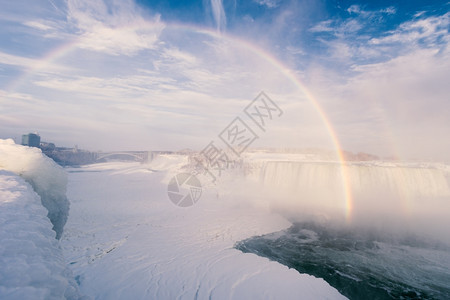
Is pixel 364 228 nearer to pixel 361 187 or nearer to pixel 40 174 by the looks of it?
pixel 361 187

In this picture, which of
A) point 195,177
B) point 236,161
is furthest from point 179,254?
point 236,161

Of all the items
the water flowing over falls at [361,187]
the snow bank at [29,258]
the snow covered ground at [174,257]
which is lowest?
the snow covered ground at [174,257]

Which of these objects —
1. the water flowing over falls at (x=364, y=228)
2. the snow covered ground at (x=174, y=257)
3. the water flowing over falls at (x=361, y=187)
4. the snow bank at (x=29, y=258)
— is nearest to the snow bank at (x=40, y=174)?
the snow bank at (x=29, y=258)

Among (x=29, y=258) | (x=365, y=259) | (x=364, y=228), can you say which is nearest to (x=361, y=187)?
(x=364, y=228)

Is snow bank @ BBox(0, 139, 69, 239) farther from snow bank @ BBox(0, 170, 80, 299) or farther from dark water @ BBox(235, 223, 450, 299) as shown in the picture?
dark water @ BBox(235, 223, 450, 299)

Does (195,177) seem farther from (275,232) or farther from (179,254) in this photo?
(179,254)

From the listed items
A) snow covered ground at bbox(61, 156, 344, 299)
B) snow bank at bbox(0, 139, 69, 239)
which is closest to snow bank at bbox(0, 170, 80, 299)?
snow bank at bbox(0, 139, 69, 239)

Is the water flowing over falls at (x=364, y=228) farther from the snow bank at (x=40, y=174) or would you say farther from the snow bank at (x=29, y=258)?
the snow bank at (x=29, y=258)
